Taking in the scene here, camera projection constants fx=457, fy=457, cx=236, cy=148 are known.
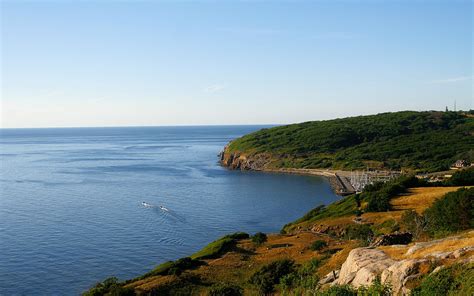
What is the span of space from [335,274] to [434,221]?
22.1 metres

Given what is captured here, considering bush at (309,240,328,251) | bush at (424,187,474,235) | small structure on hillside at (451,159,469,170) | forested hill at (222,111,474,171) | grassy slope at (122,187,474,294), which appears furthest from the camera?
forested hill at (222,111,474,171)

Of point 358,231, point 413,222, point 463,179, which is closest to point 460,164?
point 463,179

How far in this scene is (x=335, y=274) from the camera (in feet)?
91.6

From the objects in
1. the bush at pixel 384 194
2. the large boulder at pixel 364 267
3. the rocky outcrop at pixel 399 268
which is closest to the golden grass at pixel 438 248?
the rocky outcrop at pixel 399 268

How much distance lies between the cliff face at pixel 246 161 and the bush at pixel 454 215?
353ft

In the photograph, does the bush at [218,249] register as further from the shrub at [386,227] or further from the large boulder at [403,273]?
the large boulder at [403,273]

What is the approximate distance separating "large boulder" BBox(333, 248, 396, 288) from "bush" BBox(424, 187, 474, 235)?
19.5 meters

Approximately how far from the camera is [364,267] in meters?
23.3

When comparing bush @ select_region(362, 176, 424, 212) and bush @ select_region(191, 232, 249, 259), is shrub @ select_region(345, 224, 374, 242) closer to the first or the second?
bush @ select_region(362, 176, 424, 212)

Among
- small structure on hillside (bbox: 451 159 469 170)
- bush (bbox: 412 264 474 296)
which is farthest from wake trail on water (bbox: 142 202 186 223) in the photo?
small structure on hillside (bbox: 451 159 469 170)

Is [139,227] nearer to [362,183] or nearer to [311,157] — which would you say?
[362,183]

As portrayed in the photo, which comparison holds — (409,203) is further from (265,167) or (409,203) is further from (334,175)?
(265,167)

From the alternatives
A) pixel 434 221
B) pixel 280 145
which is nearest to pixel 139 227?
pixel 434 221

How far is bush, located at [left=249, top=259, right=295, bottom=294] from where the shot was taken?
33656mm
